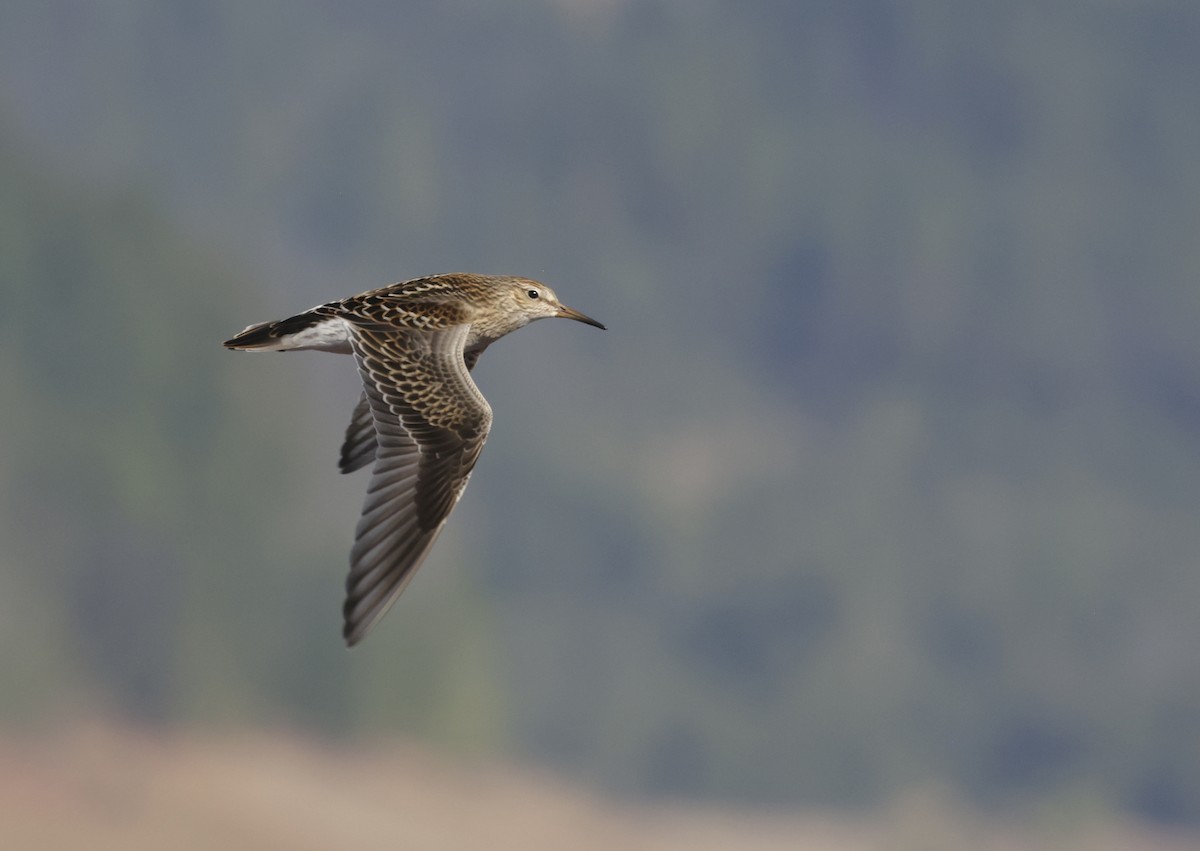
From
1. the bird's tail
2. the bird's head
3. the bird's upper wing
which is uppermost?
the bird's head

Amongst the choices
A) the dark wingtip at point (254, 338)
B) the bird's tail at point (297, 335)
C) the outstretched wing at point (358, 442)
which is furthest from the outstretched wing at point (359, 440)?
the dark wingtip at point (254, 338)

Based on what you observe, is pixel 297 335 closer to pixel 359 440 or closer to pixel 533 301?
pixel 359 440

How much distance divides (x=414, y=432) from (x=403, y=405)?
0.24 m

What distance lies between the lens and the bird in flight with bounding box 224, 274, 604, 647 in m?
12.8

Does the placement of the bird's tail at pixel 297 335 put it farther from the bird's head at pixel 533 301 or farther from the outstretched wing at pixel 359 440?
the bird's head at pixel 533 301

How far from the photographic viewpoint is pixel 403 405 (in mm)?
13492

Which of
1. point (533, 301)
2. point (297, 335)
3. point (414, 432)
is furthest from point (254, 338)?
point (533, 301)

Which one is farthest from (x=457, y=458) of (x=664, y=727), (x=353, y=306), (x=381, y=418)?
(x=664, y=727)

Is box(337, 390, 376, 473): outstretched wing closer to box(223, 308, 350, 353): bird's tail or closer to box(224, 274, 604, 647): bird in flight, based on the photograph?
box(224, 274, 604, 647): bird in flight

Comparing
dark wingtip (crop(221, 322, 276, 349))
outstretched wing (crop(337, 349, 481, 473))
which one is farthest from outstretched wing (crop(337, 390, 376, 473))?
dark wingtip (crop(221, 322, 276, 349))

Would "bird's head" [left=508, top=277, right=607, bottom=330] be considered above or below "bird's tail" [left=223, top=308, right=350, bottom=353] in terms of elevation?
above

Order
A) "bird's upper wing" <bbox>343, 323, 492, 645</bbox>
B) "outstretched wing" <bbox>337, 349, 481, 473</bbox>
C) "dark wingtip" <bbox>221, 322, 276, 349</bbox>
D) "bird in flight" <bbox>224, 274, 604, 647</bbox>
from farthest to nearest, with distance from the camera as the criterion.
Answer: "outstretched wing" <bbox>337, 349, 481, 473</bbox>
"dark wingtip" <bbox>221, 322, 276, 349</bbox>
"bird's upper wing" <bbox>343, 323, 492, 645</bbox>
"bird in flight" <bbox>224, 274, 604, 647</bbox>

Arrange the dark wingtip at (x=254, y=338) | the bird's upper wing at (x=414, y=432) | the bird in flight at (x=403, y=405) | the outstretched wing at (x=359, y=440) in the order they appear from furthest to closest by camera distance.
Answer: the outstretched wing at (x=359, y=440) → the dark wingtip at (x=254, y=338) → the bird's upper wing at (x=414, y=432) → the bird in flight at (x=403, y=405)

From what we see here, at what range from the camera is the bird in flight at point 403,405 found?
1280 centimetres
